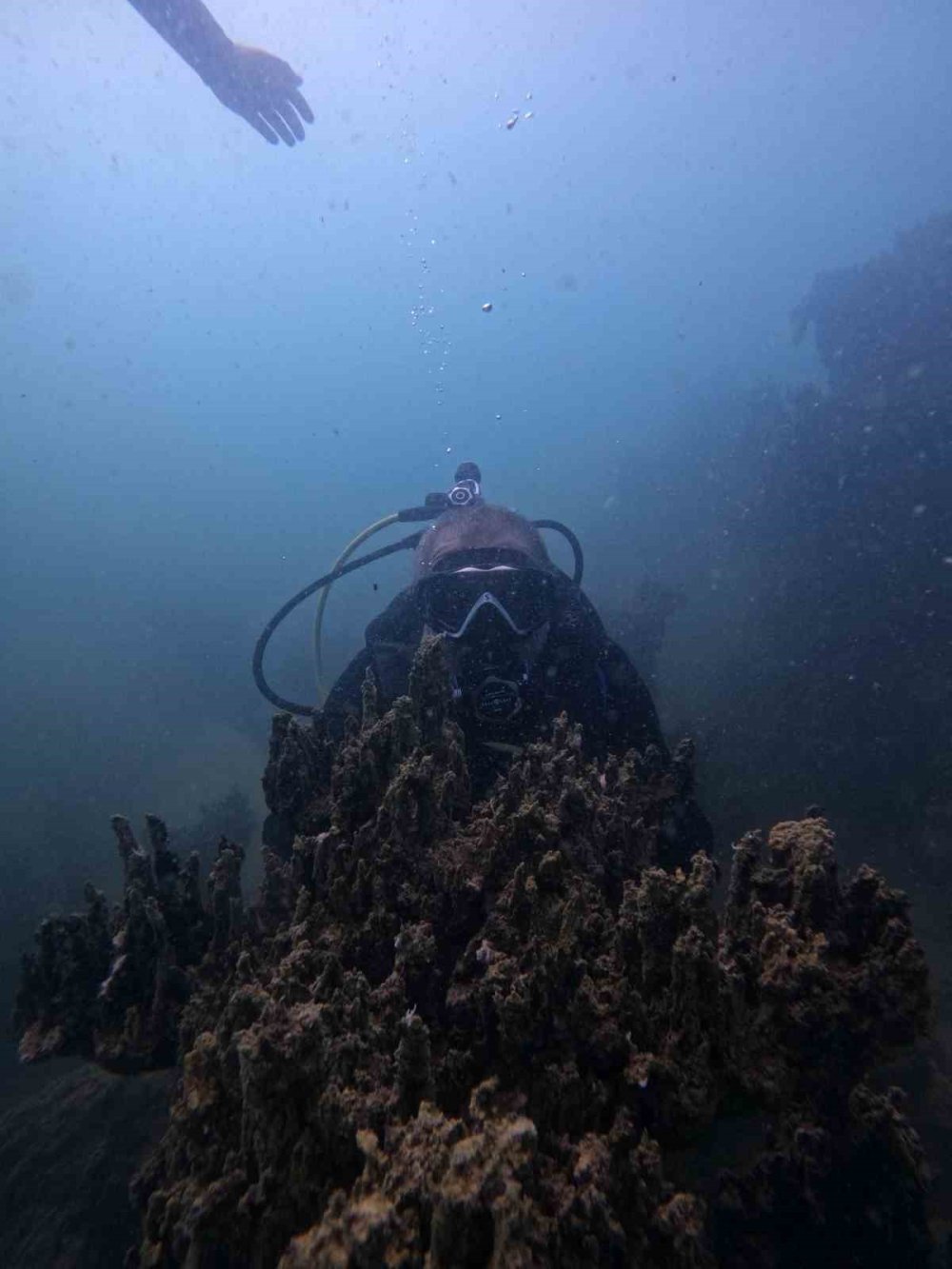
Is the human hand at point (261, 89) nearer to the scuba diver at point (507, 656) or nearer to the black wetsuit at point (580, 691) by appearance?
the scuba diver at point (507, 656)

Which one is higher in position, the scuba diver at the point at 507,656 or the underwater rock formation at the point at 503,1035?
the scuba diver at the point at 507,656

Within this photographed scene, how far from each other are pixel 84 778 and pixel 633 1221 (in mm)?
20201

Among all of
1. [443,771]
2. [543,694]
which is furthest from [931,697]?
[443,771]

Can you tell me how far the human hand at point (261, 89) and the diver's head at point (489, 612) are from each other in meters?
6.44

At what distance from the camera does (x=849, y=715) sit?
9.94m

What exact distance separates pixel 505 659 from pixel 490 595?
0.55 meters

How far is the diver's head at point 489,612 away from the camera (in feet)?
15.4

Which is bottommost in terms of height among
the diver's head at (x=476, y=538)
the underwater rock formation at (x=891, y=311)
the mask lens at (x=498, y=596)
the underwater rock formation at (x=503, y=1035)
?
the underwater rock formation at (x=503, y=1035)

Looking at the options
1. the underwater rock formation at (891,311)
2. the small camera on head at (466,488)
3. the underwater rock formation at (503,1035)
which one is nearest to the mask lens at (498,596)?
the underwater rock formation at (503,1035)

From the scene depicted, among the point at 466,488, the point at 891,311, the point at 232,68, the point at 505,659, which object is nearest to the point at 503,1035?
the point at 505,659

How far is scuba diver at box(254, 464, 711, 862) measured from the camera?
4.64m

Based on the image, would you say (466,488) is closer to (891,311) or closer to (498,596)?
(498,596)

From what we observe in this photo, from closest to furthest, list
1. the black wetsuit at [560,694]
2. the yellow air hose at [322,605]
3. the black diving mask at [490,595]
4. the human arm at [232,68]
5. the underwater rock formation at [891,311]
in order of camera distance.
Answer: the black wetsuit at [560,694], the black diving mask at [490,595], the human arm at [232,68], the yellow air hose at [322,605], the underwater rock formation at [891,311]

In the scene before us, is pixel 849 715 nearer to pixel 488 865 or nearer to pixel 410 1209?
pixel 488 865
